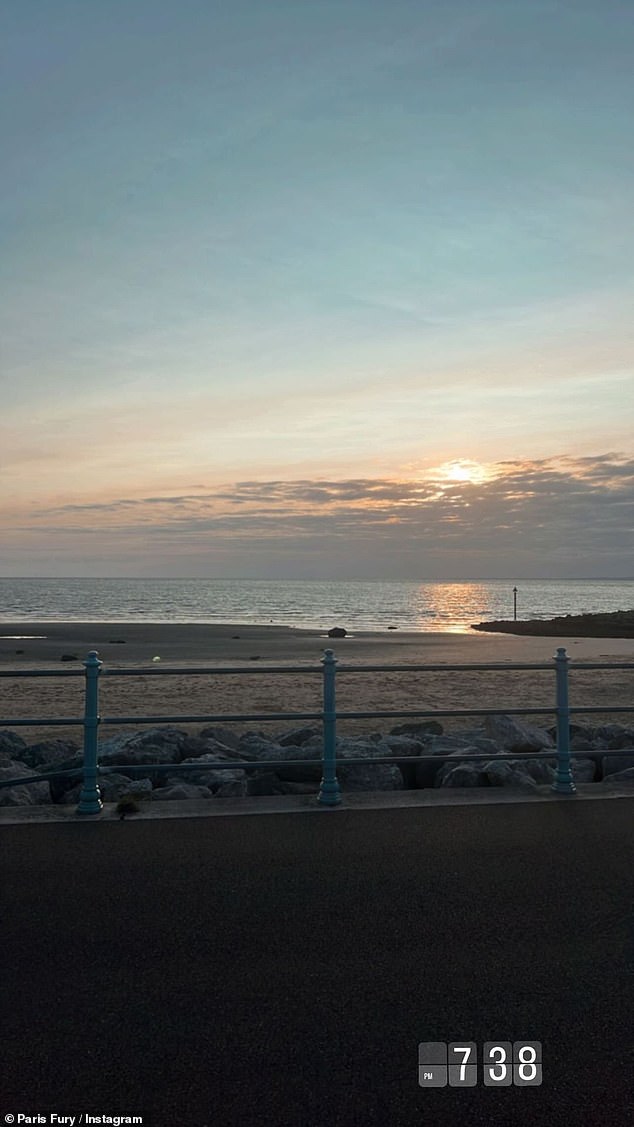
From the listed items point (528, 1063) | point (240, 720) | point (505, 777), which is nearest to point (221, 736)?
point (505, 777)

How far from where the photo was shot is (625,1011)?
12.5 ft

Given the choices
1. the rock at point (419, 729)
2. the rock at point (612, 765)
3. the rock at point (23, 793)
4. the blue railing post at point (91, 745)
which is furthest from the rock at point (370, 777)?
the rock at point (419, 729)

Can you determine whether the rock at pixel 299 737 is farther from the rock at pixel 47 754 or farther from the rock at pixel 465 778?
the rock at pixel 465 778

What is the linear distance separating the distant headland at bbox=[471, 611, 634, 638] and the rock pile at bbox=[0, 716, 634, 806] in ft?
137

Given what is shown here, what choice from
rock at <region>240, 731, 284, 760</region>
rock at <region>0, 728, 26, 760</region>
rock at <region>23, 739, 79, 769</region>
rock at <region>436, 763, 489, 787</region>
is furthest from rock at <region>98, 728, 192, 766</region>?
rock at <region>436, 763, 489, 787</region>

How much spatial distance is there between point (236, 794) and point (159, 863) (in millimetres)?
2814

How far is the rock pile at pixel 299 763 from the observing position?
8555 mm

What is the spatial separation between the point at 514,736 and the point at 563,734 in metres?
4.14

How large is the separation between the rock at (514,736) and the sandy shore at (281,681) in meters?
3.22

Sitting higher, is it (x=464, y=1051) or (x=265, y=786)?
(x=464, y=1051)

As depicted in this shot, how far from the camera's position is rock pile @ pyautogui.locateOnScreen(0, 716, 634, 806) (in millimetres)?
8555

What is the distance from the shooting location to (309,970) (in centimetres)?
422

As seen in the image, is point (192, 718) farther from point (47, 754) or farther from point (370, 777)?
point (47, 754)
